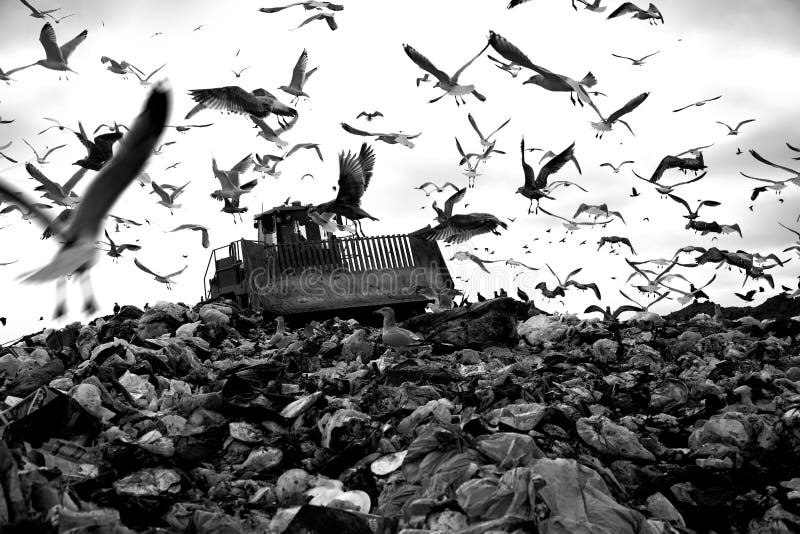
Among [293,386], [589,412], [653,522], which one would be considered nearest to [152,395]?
[293,386]

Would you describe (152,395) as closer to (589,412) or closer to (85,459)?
(85,459)

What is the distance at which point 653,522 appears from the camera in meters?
3.02

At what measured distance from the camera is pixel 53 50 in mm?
7543

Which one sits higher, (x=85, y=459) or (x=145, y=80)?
(x=145, y=80)

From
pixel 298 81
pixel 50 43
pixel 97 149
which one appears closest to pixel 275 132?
pixel 298 81

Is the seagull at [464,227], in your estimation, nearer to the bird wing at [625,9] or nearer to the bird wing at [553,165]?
the bird wing at [553,165]

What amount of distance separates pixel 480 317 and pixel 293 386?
8.64ft

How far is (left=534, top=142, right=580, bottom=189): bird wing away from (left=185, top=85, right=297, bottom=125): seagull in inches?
104

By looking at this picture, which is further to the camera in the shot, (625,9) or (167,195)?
(167,195)

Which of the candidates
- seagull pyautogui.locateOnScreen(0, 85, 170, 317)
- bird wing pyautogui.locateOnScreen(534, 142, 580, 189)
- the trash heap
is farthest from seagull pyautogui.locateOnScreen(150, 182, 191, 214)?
seagull pyautogui.locateOnScreen(0, 85, 170, 317)

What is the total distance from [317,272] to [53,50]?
13.5ft

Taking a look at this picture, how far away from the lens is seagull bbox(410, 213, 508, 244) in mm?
7973

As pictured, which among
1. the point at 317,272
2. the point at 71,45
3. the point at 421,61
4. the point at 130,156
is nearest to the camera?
the point at 130,156

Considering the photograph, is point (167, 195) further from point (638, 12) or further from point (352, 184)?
point (638, 12)
